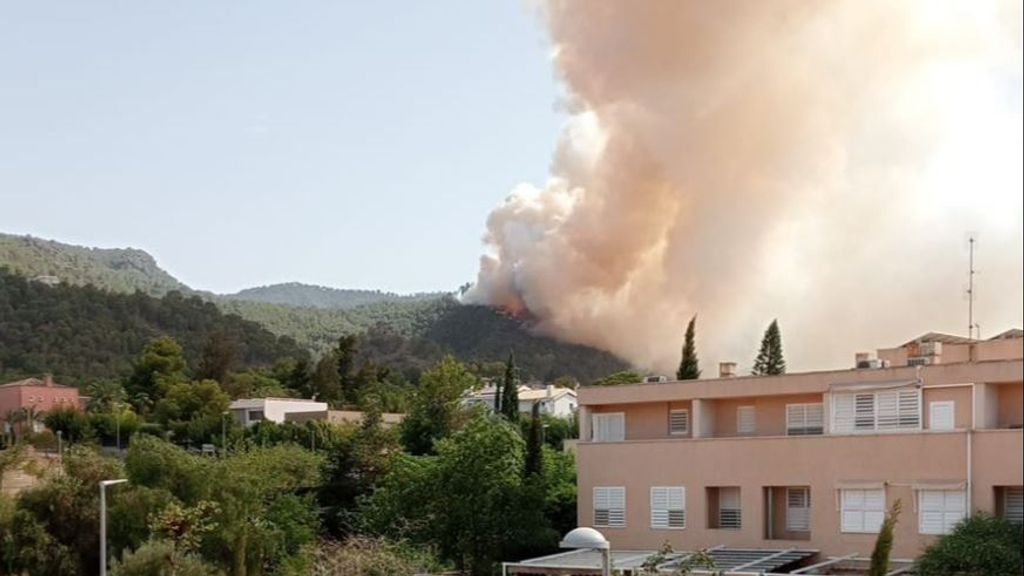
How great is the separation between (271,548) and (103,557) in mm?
12485

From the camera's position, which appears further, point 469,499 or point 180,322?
point 180,322

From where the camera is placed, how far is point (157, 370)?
288 ft

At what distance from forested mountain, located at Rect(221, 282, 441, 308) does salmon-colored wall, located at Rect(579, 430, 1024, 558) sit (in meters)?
121

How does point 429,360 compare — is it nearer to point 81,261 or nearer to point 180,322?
point 180,322

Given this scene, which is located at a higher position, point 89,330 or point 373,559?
point 89,330

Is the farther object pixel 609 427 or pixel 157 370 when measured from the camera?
pixel 157 370

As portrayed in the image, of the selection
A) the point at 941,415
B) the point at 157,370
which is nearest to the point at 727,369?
the point at 941,415

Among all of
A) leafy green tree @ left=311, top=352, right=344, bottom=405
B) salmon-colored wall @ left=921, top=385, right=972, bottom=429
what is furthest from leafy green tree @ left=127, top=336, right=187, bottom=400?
salmon-colored wall @ left=921, top=385, right=972, bottom=429

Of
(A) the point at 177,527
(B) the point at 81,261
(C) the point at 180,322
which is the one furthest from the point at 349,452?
(B) the point at 81,261

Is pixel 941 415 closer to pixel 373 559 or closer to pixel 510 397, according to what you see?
pixel 373 559

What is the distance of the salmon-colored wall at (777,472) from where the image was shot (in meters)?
31.0

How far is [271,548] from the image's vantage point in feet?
131

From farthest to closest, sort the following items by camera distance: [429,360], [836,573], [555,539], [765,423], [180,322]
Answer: [429,360] → [180,322] → [555,539] → [765,423] → [836,573]

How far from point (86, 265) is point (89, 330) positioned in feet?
161
